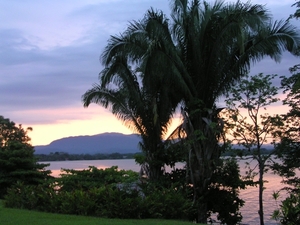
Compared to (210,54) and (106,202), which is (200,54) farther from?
(106,202)

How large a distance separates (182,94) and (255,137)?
11.7 ft

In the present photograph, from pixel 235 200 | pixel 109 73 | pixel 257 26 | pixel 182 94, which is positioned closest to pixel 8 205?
pixel 109 73

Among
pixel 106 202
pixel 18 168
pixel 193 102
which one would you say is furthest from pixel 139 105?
pixel 18 168

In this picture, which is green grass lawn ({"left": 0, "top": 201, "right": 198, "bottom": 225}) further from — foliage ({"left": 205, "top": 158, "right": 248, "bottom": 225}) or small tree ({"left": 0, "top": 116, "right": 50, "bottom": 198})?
small tree ({"left": 0, "top": 116, "right": 50, "bottom": 198})

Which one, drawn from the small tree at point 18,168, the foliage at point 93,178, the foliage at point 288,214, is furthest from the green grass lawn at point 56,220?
the small tree at point 18,168

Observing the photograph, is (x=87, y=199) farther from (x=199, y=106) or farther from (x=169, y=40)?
(x=169, y=40)

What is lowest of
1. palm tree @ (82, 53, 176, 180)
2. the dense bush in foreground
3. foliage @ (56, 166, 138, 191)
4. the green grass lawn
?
the green grass lawn

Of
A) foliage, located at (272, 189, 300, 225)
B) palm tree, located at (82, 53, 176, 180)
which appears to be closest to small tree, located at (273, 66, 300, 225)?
palm tree, located at (82, 53, 176, 180)

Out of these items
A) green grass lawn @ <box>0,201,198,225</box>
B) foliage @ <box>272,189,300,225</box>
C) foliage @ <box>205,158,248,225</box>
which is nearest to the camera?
foliage @ <box>272,189,300,225</box>

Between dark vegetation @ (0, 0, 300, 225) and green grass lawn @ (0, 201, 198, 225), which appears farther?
dark vegetation @ (0, 0, 300, 225)

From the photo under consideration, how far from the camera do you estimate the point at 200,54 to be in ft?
54.8

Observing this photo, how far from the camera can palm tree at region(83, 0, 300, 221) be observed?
612 inches

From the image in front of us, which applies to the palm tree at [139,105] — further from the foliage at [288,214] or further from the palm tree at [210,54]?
the foliage at [288,214]

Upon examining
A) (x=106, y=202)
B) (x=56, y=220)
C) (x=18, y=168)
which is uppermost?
(x=18, y=168)
